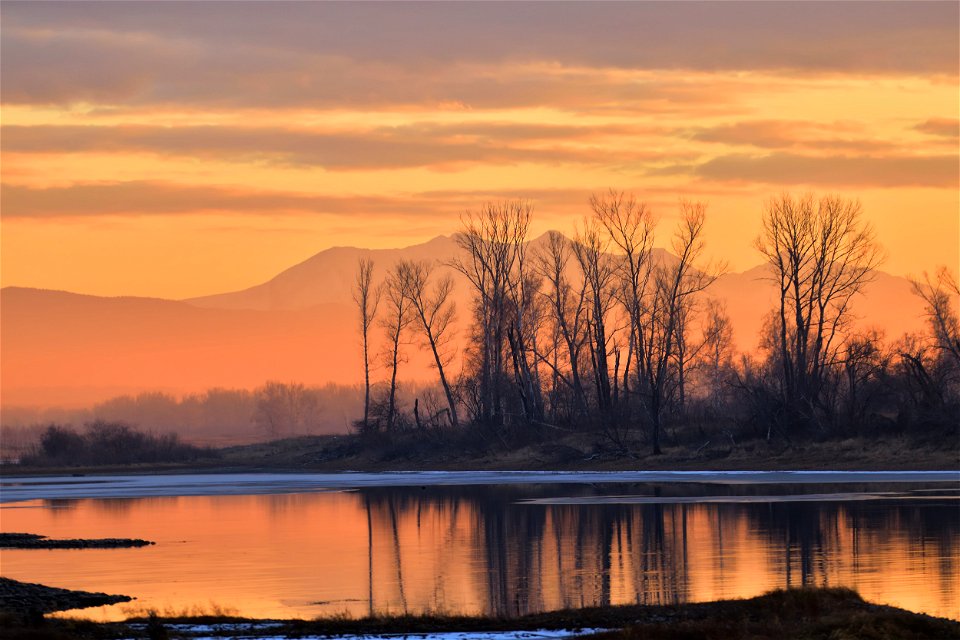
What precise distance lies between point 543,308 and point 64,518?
201ft

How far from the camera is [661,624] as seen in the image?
70.3 ft

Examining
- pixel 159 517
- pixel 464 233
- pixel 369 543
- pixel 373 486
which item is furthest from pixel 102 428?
pixel 369 543

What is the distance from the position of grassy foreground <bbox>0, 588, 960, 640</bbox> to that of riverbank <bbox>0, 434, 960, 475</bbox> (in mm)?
44916

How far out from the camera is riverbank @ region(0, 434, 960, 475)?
226 ft

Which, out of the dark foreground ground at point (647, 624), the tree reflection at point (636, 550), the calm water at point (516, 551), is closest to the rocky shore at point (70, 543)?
the calm water at point (516, 551)

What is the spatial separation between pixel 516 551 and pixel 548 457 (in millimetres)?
51869

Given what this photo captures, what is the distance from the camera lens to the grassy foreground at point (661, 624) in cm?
2005

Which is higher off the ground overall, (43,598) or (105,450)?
(105,450)

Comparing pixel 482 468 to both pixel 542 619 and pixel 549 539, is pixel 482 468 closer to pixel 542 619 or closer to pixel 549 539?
pixel 549 539

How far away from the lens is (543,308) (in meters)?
110

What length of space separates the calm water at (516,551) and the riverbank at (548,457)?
1210 centimetres

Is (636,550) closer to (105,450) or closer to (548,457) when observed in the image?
(548,457)

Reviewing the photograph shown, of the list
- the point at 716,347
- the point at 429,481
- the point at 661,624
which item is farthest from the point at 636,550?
the point at 716,347

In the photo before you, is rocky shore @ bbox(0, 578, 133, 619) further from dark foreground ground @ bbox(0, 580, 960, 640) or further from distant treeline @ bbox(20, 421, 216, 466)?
distant treeline @ bbox(20, 421, 216, 466)
